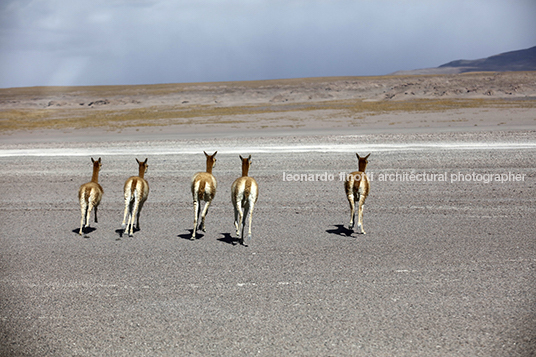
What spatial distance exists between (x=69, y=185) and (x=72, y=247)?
8.63 metres

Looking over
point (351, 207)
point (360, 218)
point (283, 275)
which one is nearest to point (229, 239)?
point (283, 275)

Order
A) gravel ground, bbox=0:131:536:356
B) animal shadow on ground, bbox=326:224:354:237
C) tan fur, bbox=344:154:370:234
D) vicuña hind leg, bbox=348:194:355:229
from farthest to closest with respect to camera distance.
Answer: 1. animal shadow on ground, bbox=326:224:354:237
2. vicuña hind leg, bbox=348:194:355:229
3. tan fur, bbox=344:154:370:234
4. gravel ground, bbox=0:131:536:356

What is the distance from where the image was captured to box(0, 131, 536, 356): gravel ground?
562cm

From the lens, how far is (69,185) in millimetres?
17328

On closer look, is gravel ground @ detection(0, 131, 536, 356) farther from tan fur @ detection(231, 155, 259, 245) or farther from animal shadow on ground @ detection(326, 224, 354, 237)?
tan fur @ detection(231, 155, 259, 245)

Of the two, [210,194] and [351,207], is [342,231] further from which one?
[210,194]

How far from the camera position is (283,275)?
7723mm

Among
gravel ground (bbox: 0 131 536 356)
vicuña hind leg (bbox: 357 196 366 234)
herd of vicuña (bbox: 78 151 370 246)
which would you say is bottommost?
gravel ground (bbox: 0 131 536 356)

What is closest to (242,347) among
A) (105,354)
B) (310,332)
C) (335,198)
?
(310,332)

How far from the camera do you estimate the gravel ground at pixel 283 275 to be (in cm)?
562

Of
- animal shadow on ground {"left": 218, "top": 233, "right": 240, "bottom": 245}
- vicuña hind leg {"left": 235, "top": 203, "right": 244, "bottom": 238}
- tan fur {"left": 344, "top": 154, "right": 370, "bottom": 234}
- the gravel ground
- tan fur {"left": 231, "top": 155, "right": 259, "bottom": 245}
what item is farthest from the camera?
tan fur {"left": 344, "top": 154, "right": 370, "bottom": 234}

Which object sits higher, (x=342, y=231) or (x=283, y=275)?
(x=342, y=231)

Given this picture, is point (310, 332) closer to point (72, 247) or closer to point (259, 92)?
point (72, 247)

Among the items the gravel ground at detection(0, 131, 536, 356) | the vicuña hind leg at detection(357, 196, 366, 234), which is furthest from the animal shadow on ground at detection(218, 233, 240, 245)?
the vicuña hind leg at detection(357, 196, 366, 234)
